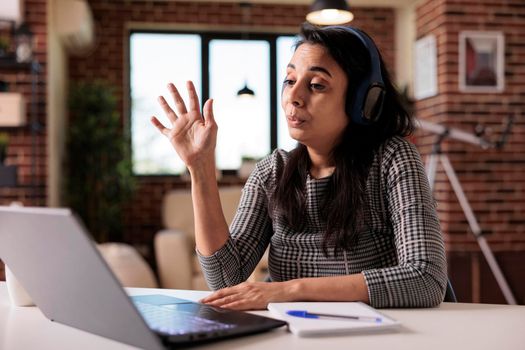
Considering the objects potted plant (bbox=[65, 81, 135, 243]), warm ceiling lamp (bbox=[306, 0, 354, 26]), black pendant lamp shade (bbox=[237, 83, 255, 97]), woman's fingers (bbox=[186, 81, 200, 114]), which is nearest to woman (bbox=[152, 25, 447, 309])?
woman's fingers (bbox=[186, 81, 200, 114])

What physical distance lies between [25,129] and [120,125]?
1.42 meters

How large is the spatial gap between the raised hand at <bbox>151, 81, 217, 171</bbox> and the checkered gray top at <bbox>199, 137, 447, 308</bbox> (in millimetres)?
241

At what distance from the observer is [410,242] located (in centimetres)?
127

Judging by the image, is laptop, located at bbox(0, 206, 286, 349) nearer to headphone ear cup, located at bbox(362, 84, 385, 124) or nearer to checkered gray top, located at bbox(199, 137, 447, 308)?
checkered gray top, located at bbox(199, 137, 447, 308)

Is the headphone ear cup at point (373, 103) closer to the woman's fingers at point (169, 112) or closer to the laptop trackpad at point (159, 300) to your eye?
the woman's fingers at point (169, 112)

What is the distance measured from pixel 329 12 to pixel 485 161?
6.49 ft

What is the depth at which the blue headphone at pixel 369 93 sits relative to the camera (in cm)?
149

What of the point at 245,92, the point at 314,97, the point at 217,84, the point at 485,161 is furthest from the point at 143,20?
the point at 314,97

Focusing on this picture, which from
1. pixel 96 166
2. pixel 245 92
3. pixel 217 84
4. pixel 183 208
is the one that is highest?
pixel 217 84

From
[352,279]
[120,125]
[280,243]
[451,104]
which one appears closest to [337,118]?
[280,243]

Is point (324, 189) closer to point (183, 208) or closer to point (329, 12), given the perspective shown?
point (329, 12)

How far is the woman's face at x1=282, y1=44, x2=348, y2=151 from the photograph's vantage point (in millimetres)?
1438

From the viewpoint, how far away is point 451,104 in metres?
4.54

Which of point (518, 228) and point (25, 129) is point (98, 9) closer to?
point (25, 129)
